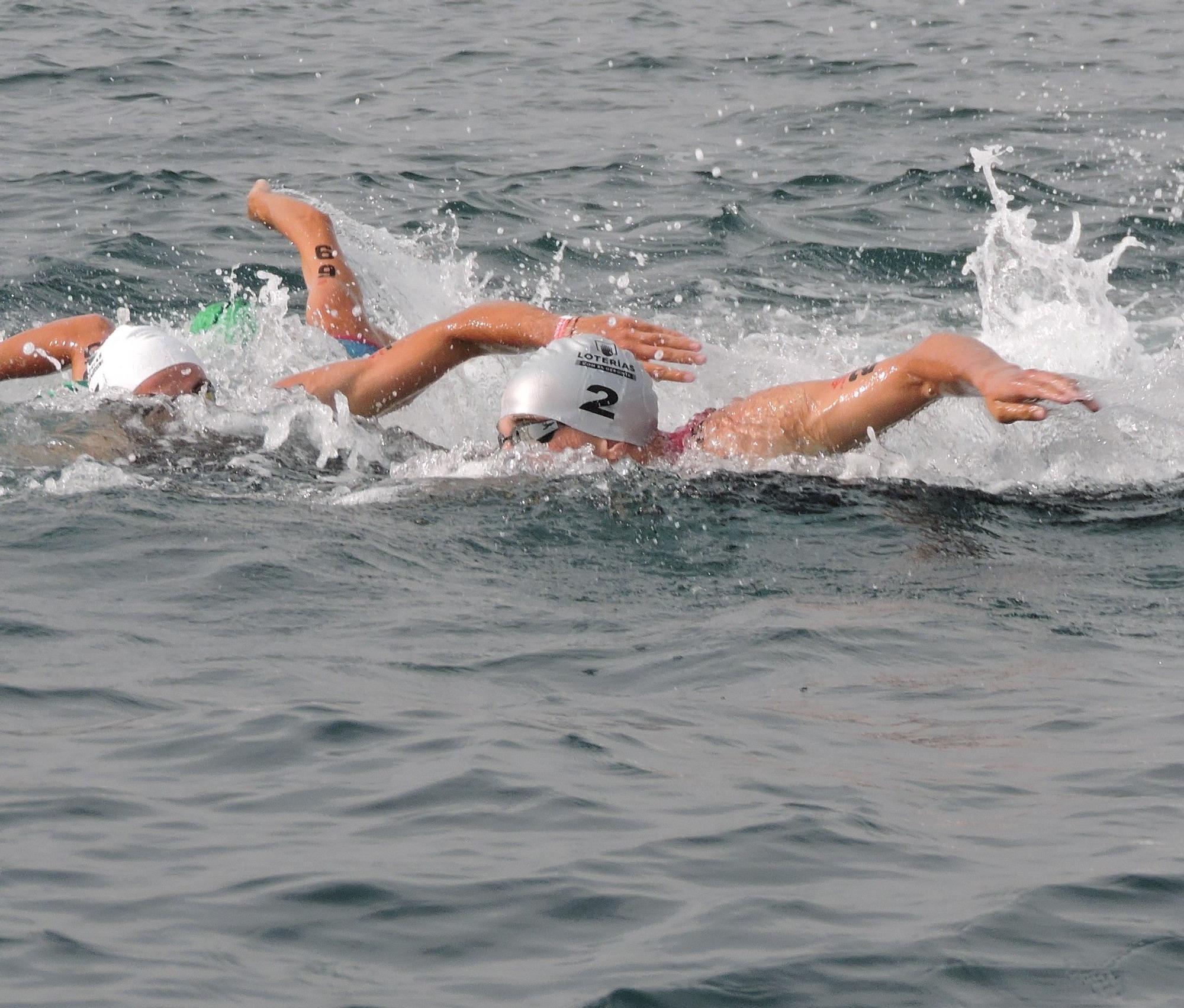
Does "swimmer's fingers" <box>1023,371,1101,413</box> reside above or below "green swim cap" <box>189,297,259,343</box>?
above

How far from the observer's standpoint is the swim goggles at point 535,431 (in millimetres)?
7781

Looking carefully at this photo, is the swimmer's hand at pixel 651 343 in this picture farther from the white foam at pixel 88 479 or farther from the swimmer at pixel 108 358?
the swimmer at pixel 108 358

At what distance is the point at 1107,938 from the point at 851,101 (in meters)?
15.7

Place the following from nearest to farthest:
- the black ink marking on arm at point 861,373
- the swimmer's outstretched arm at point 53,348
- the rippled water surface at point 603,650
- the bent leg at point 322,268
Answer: the rippled water surface at point 603,650 → the black ink marking on arm at point 861,373 → the swimmer's outstretched arm at point 53,348 → the bent leg at point 322,268

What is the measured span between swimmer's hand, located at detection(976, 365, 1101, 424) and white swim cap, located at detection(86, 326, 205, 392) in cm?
439

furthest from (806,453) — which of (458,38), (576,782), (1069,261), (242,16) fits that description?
Answer: (242,16)

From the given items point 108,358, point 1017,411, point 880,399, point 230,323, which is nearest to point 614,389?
point 880,399

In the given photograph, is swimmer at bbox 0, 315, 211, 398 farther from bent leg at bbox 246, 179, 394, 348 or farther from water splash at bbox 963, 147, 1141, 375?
water splash at bbox 963, 147, 1141, 375

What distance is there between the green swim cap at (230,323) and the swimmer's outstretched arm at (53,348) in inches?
32.3

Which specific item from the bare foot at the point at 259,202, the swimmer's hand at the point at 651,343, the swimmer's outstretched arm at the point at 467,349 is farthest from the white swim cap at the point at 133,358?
the swimmer's hand at the point at 651,343

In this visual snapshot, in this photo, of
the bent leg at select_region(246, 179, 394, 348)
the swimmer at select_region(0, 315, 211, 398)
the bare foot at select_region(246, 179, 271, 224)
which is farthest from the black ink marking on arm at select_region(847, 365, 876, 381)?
the bare foot at select_region(246, 179, 271, 224)

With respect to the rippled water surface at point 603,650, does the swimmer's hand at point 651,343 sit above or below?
above

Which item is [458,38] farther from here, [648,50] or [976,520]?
[976,520]

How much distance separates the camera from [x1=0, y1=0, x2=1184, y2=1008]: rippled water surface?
3963mm
